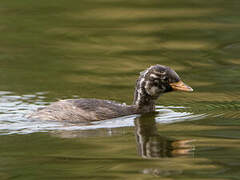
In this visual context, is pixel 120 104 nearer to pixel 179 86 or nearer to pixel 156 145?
pixel 179 86

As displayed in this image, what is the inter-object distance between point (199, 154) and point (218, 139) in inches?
40.0

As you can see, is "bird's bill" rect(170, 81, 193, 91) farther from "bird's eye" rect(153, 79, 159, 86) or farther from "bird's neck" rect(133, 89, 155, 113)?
"bird's neck" rect(133, 89, 155, 113)

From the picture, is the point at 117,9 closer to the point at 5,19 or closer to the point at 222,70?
the point at 5,19

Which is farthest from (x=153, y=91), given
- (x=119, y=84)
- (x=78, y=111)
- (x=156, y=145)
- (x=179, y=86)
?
(x=156, y=145)

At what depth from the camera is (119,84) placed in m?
15.4

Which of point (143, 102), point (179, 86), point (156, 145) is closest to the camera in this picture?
point (156, 145)

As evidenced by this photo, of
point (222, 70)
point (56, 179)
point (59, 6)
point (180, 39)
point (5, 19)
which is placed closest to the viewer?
point (56, 179)

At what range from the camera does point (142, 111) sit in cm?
1379

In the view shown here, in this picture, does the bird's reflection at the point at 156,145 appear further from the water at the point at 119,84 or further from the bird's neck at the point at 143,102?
the bird's neck at the point at 143,102

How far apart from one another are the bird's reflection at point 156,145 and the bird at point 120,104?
32.4 inches

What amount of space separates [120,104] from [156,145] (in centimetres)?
258

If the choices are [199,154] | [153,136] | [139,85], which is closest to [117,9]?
[139,85]

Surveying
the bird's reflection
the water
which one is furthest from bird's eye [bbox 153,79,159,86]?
the bird's reflection

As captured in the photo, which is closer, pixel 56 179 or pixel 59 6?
pixel 56 179
